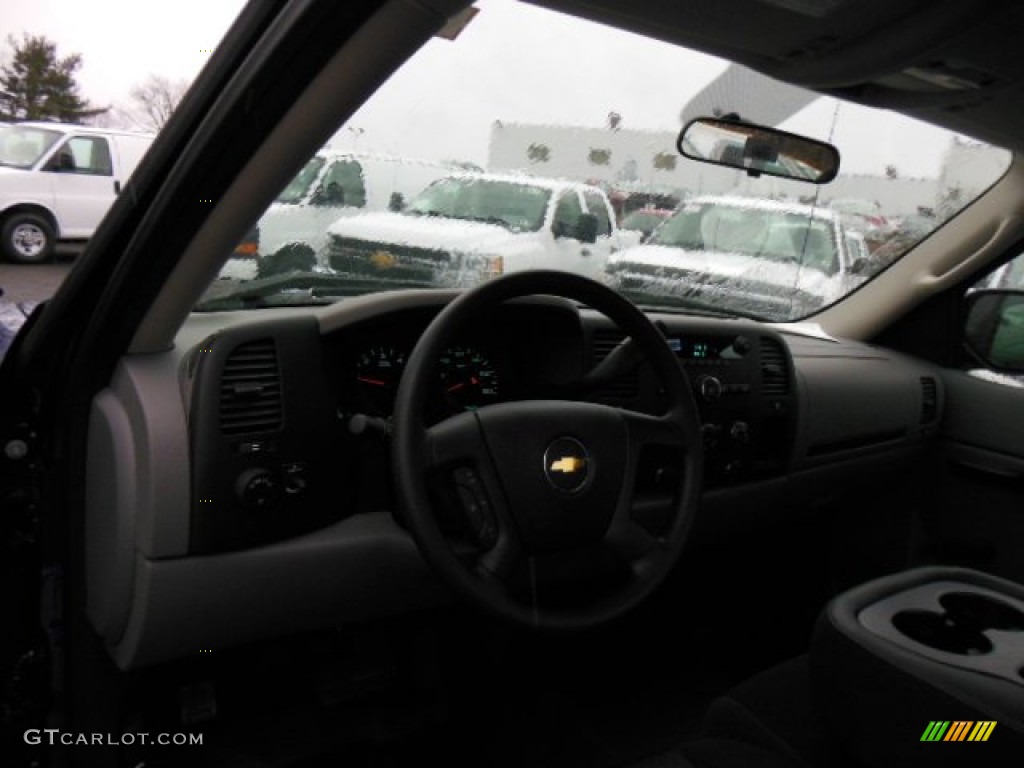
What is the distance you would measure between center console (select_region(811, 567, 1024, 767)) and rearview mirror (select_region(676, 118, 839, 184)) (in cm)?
129

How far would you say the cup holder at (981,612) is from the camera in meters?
1.85

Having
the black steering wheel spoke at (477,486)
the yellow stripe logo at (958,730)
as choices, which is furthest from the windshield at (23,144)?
the yellow stripe logo at (958,730)

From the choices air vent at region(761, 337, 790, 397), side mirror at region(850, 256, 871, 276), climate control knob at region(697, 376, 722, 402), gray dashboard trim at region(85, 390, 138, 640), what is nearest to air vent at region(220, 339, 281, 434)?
gray dashboard trim at region(85, 390, 138, 640)

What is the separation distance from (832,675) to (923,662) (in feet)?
0.61

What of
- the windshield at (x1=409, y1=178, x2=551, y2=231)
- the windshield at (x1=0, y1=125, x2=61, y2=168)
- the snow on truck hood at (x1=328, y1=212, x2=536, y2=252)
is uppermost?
the windshield at (x1=0, y1=125, x2=61, y2=168)

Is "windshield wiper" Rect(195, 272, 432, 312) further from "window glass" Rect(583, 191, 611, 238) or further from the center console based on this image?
the center console

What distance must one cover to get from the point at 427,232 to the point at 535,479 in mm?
989

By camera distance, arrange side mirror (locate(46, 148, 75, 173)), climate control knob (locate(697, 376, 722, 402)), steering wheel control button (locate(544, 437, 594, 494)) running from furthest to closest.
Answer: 1. climate control knob (locate(697, 376, 722, 402))
2. side mirror (locate(46, 148, 75, 173))
3. steering wheel control button (locate(544, 437, 594, 494))

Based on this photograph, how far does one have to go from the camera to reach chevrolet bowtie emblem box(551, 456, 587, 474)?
5.59 feet

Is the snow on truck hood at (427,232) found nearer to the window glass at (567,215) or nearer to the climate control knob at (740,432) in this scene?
the window glass at (567,215)

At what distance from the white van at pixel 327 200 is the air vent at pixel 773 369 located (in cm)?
138

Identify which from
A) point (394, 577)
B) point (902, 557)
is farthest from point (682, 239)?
point (902, 557)

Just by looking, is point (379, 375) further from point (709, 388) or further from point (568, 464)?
point (709, 388)

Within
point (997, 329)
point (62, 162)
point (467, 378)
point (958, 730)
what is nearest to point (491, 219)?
point (467, 378)
